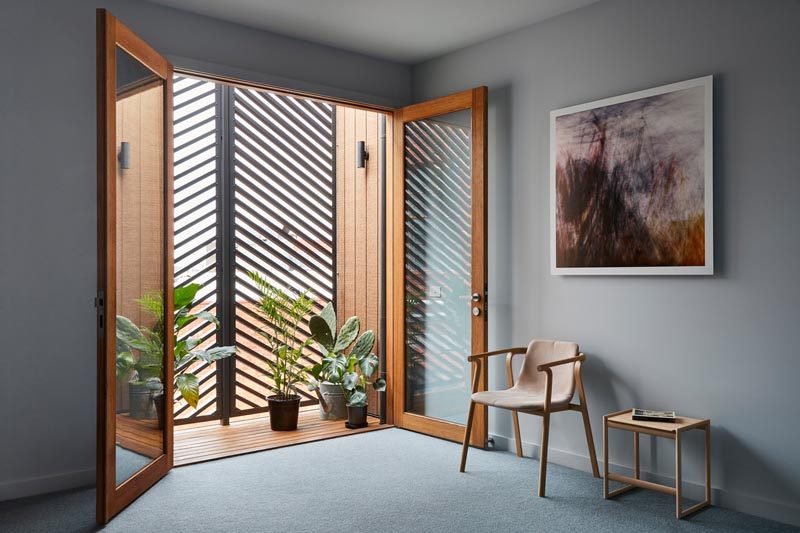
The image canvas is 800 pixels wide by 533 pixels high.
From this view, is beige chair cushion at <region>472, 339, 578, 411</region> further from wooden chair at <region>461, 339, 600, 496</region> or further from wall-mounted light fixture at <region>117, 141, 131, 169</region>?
wall-mounted light fixture at <region>117, 141, 131, 169</region>

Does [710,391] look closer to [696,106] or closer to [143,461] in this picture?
[696,106]

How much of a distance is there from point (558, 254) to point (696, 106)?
3.71ft

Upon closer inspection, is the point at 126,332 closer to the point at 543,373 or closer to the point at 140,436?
the point at 140,436

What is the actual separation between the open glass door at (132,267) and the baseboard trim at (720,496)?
92.0 inches

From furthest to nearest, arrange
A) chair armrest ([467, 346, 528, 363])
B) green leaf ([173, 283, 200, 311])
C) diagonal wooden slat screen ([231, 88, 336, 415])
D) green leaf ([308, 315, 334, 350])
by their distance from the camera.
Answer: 1. diagonal wooden slat screen ([231, 88, 336, 415])
2. green leaf ([308, 315, 334, 350])
3. green leaf ([173, 283, 200, 311])
4. chair armrest ([467, 346, 528, 363])

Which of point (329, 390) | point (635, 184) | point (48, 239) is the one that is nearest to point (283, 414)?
point (329, 390)

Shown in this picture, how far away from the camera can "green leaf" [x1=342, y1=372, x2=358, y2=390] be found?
16.6ft

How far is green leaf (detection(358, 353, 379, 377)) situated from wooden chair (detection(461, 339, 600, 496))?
1.06 m

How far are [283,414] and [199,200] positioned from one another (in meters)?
1.83

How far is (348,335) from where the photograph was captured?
205 inches

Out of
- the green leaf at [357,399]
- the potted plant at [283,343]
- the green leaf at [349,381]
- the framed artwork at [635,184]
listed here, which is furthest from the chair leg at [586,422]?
the potted plant at [283,343]

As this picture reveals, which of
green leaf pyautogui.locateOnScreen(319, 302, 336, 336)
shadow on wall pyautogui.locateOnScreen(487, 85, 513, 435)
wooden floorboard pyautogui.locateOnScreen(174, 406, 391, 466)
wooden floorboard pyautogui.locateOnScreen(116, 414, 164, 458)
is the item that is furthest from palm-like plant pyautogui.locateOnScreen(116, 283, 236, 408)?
shadow on wall pyautogui.locateOnScreen(487, 85, 513, 435)

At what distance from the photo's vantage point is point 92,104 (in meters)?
3.67

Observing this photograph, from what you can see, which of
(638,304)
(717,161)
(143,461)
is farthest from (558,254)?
(143,461)
